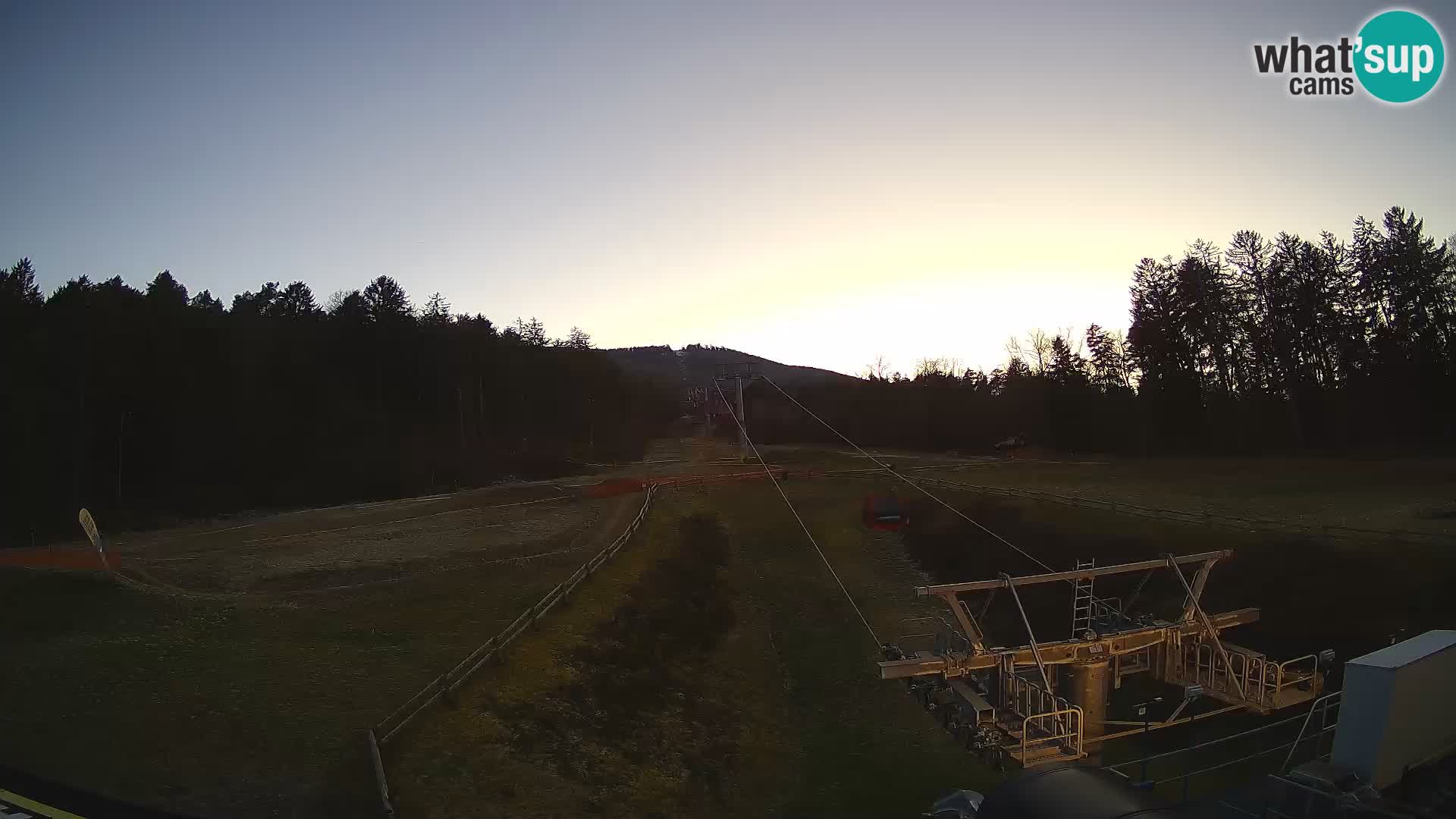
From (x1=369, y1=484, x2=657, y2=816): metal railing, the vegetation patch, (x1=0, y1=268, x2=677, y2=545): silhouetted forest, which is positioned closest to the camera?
(x1=369, y1=484, x2=657, y2=816): metal railing

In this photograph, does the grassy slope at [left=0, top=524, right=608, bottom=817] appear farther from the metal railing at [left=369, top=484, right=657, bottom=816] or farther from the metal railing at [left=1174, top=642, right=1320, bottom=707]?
the metal railing at [left=1174, top=642, right=1320, bottom=707]

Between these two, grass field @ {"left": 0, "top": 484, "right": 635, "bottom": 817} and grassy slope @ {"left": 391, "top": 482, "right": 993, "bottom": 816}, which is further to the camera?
grassy slope @ {"left": 391, "top": 482, "right": 993, "bottom": 816}

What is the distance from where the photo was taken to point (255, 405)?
57875 millimetres

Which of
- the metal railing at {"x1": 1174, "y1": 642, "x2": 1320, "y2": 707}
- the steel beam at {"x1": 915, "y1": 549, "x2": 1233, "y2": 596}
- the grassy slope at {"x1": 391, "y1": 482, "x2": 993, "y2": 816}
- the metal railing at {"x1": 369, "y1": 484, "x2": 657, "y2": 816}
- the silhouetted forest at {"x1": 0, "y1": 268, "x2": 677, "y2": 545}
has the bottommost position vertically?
the grassy slope at {"x1": 391, "y1": 482, "x2": 993, "y2": 816}

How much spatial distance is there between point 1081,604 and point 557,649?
1774 centimetres

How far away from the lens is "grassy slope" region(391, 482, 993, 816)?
1438 centimetres

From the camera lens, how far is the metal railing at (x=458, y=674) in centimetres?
1355

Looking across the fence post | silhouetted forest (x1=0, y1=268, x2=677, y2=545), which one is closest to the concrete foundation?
the fence post

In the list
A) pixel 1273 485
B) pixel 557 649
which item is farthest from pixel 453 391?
pixel 1273 485

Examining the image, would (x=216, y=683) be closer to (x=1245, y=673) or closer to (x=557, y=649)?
(x=557, y=649)

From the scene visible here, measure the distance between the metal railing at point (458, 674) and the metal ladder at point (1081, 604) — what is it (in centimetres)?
1412

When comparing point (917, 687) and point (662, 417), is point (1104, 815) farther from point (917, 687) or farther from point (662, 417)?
point (662, 417)

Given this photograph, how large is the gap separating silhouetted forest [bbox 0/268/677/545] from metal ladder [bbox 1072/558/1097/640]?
43295mm

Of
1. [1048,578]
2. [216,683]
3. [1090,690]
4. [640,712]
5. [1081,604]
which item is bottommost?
[640,712]
